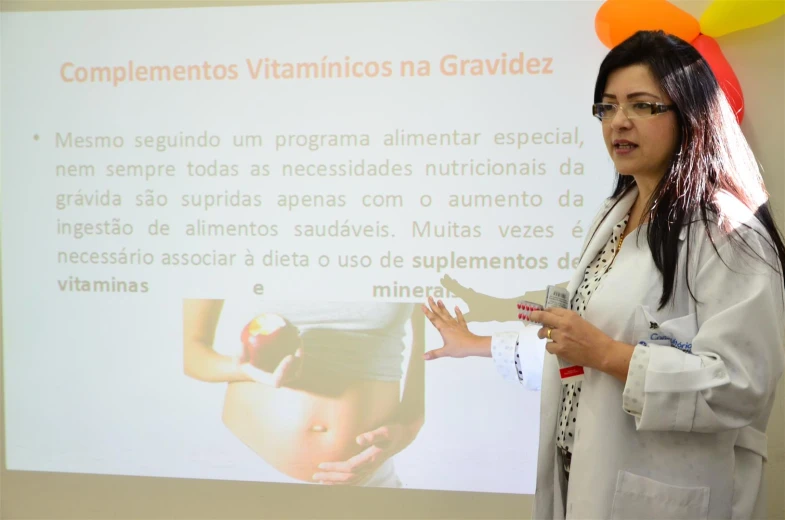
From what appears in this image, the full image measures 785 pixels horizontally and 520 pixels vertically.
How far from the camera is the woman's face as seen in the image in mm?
1290

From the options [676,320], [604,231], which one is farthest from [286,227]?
[676,320]

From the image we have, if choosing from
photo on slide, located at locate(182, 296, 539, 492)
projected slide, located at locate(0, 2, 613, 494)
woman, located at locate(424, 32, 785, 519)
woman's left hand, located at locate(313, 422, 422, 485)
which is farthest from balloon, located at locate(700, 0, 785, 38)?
woman's left hand, located at locate(313, 422, 422, 485)

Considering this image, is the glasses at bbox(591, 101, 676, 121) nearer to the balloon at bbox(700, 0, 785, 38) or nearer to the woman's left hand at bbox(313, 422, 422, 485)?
the balloon at bbox(700, 0, 785, 38)

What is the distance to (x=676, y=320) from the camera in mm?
1234

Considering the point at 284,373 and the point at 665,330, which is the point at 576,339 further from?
the point at 284,373

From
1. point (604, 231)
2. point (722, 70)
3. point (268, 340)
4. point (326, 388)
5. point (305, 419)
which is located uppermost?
point (722, 70)

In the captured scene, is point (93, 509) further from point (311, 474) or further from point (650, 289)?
point (650, 289)

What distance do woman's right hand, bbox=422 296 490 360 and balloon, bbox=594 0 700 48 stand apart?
943 millimetres

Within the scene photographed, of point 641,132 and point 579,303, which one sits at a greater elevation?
point 641,132

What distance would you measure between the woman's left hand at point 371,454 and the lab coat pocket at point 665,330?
1.21m

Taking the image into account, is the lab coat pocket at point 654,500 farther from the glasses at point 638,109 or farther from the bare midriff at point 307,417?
the bare midriff at point 307,417

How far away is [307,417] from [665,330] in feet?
4.68

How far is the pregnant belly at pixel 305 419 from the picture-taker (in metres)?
2.36

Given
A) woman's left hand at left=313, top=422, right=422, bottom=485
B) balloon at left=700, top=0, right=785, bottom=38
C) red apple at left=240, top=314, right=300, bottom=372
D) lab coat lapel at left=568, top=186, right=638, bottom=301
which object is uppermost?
balloon at left=700, top=0, right=785, bottom=38
